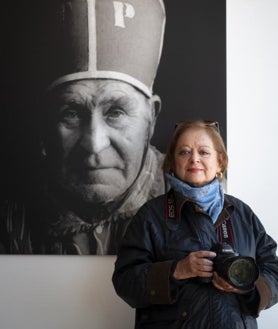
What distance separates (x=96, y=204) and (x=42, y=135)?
300 mm

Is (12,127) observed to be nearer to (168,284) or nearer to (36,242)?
(36,242)

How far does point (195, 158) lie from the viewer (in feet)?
3.56

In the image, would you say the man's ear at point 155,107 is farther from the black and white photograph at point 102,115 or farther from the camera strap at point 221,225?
the camera strap at point 221,225

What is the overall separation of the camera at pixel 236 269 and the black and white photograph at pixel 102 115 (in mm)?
474

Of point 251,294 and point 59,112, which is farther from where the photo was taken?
point 59,112

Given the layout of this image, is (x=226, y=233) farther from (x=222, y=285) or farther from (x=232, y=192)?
(x=232, y=192)

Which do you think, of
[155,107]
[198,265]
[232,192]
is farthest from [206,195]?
[155,107]

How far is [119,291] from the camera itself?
40.2 inches

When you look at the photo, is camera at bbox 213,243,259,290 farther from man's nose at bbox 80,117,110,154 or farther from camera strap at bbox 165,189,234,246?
man's nose at bbox 80,117,110,154

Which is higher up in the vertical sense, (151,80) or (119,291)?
(151,80)

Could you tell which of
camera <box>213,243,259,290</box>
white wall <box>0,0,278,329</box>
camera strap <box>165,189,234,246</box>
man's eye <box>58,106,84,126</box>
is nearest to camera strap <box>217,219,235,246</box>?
camera strap <box>165,189,234,246</box>

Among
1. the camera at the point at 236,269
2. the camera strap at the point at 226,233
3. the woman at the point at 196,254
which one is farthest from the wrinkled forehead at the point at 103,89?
the camera at the point at 236,269

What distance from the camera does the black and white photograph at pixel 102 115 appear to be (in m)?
1.36

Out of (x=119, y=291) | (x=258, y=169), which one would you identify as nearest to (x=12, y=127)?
(x=119, y=291)
